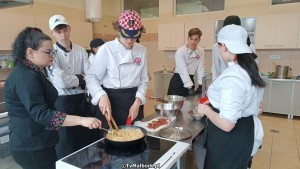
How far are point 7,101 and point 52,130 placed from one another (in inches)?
11.0

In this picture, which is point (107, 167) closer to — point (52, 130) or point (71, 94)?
point (52, 130)

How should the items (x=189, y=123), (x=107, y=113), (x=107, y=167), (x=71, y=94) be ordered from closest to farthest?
(x=107, y=167)
(x=107, y=113)
(x=189, y=123)
(x=71, y=94)

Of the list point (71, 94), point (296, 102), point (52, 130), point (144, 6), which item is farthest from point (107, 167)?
point (144, 6)

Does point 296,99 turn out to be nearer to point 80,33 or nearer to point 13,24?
point 80,33

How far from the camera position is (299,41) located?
3.86 meters

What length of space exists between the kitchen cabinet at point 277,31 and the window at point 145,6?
2.66m

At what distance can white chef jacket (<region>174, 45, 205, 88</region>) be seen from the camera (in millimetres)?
2729

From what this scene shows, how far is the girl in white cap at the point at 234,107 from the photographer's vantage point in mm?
1104

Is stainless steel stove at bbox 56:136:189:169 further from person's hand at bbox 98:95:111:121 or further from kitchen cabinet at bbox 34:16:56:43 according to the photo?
kitchen cabinet at bbox 34:16:56:43

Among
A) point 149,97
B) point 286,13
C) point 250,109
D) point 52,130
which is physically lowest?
point 149,97

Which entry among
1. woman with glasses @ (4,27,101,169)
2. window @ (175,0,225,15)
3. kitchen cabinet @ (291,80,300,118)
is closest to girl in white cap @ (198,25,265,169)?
woman with glasses @ (4,27,101,169)

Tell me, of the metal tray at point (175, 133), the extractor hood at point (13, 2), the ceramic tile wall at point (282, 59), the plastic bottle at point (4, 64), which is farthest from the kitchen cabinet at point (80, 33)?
the ceramic tile wall at point (282, 59)

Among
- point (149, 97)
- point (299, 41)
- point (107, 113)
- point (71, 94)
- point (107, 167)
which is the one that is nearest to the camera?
point (107, 167)

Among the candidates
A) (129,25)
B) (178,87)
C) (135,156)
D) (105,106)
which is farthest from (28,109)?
(178,87)
